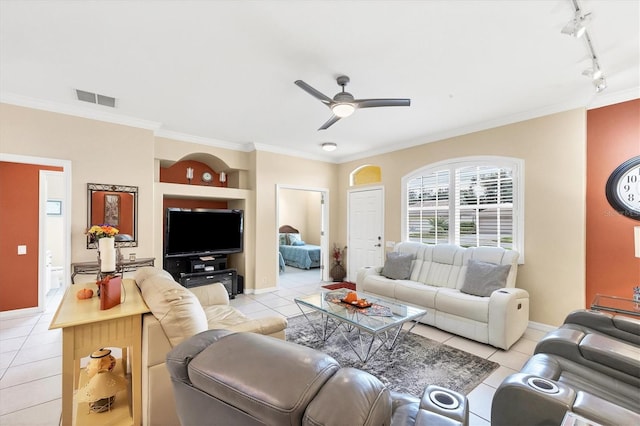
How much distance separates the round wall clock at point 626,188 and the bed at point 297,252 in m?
5.95

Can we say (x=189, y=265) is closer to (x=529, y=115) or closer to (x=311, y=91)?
(x=311, y=91)

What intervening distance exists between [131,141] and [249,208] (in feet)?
7.14

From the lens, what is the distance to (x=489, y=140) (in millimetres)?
4168

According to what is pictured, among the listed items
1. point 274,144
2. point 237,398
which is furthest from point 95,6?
point 274,144

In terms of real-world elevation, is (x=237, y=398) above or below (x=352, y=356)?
above

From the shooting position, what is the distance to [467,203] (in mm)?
4395

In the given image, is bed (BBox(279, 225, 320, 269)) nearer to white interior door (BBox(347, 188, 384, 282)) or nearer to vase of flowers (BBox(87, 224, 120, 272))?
white interior door (BBox(347, 188, 384, 282))

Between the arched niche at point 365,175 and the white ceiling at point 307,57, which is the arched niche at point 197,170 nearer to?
the white ceiling at point 307,57

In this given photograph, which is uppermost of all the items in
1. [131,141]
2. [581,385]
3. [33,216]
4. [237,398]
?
[131,141]

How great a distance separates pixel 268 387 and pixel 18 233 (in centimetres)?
548

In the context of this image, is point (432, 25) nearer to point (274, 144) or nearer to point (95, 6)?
point (95, 6)

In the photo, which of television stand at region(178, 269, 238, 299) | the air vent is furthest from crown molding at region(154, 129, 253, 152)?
television stand at region(178, 269, 238, 299)

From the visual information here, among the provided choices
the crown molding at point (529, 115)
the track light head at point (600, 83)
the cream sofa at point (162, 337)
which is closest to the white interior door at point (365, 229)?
the crown molding at point (529, 115)

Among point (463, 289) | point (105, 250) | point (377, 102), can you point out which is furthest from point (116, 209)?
point (463, 289)
